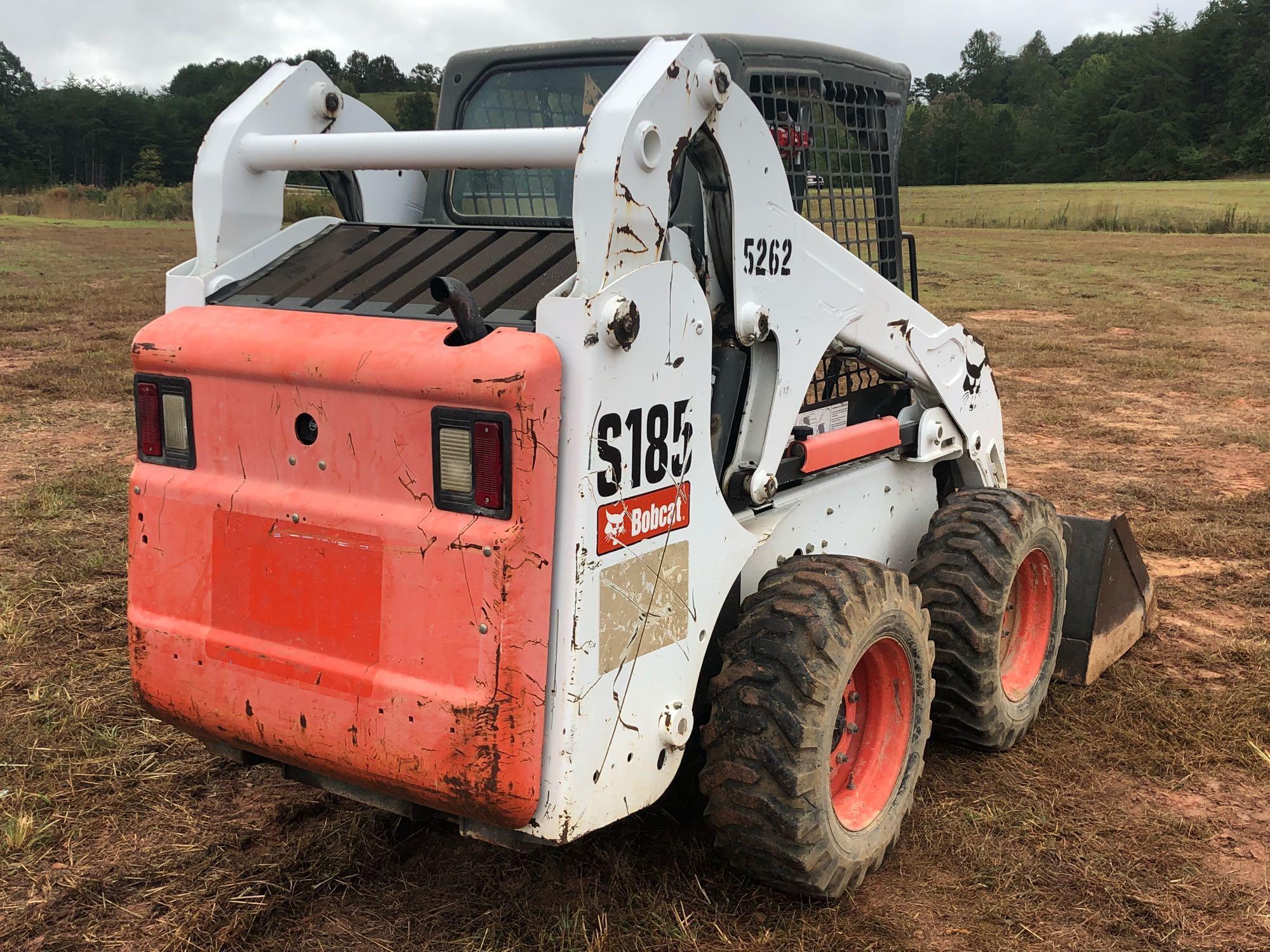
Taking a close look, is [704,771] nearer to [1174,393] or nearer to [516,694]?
[516,694]

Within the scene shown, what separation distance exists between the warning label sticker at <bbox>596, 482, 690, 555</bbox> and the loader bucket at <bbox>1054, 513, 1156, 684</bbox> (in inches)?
92.9

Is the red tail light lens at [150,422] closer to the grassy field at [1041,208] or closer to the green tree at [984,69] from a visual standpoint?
the grassy field at [1041,208]

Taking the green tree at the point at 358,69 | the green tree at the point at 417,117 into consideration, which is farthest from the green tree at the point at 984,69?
the green tree at the point at 417,117

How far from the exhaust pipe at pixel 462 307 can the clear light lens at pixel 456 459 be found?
201mm

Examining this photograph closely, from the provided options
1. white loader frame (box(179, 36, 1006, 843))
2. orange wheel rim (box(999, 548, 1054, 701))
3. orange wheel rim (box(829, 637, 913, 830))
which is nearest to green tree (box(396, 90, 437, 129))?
white loader frame (box(179, 36, 1006, 843))

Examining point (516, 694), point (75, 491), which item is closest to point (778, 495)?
point (516, 694)

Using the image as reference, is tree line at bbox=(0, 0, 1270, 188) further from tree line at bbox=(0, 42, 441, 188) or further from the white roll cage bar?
the white roll cage bar

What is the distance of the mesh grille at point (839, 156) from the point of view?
3639 mm

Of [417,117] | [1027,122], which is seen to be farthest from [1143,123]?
[417,117]

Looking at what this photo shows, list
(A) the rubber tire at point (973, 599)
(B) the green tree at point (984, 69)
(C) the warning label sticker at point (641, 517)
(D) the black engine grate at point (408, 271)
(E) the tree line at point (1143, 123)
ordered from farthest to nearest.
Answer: (B) the green tree at point (984, 69) → (E) the tree line at point (1143, 123) → (A) the rubber tire at point (973, 599) → (D) the black engine grate at point (408, 271) → (C) the warning label sticker at point (641, 517)

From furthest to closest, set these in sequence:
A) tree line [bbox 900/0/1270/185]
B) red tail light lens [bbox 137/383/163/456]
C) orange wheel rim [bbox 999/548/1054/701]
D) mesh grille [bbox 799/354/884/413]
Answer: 1. tree line [bbox 900/0/1270/185]
2. orange wheel rim [bbox 999/548/1054/701]
3. mesh grille [bbox 799/354/884/413]
4. red tail light lens [bbox 137/383/163/456]

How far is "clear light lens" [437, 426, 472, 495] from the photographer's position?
2.60m

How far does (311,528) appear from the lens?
2822mm

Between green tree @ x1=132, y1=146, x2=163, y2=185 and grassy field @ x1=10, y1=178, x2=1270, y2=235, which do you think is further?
green tree @ x1=132, y1=146, x2=163, y2=185
